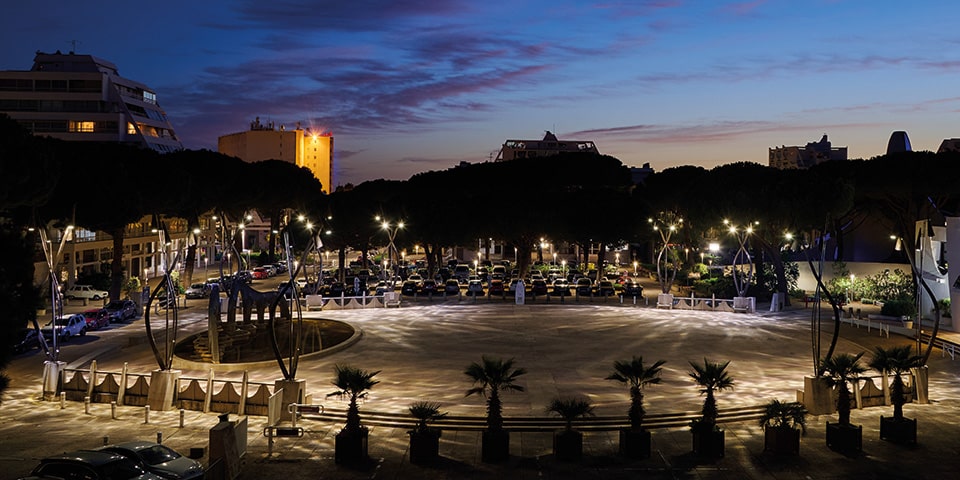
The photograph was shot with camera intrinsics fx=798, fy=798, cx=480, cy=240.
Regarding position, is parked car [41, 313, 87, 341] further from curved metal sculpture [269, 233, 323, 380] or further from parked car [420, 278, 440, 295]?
parked car [420, 278, 440, 295]

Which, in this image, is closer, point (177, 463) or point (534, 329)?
point (177, 463)

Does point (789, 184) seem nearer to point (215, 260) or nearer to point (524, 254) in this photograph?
point (524, 254)

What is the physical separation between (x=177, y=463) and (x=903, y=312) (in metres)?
40.0

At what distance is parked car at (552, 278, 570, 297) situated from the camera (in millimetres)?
56303

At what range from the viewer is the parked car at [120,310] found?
42759 mm

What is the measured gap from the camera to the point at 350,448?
18156 millimetres

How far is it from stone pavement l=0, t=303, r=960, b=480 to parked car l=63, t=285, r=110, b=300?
22.7 metres

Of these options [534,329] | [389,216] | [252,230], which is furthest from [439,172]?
[252,230]

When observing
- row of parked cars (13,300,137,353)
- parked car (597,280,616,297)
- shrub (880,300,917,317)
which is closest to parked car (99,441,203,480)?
row of parked cars (13,300,137,353)

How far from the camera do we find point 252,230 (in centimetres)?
13562

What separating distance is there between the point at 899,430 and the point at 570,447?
832 cm

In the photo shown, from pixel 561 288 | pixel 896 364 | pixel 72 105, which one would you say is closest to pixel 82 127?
pixel 72 105

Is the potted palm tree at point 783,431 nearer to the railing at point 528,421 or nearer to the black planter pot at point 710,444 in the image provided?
the black planter pot at point 710,444

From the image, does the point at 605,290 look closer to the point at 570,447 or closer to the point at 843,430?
the point at 843,430
